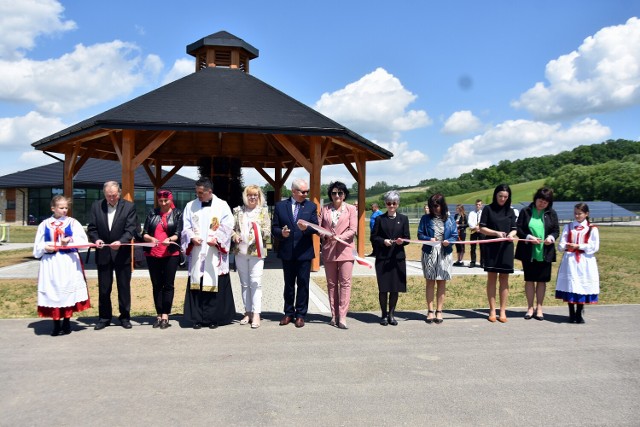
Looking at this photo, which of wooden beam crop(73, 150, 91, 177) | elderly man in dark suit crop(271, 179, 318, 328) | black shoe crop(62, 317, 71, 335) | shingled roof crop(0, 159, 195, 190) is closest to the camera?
black shoe crop(62, 317, 71, 335)

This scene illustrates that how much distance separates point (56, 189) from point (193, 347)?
1463 inches

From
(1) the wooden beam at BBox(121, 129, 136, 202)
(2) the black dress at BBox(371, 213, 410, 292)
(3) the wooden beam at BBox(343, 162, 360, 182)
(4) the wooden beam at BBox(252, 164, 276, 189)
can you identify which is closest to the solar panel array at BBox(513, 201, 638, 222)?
(4) the wooden beam at BBox(252, 164, 276, 189)

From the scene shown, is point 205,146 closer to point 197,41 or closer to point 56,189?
point 197,41

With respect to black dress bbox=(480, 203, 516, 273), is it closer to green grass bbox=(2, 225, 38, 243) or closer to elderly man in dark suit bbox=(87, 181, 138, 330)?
elderly man in dark suit bbox=(87, 181, 138, 330)

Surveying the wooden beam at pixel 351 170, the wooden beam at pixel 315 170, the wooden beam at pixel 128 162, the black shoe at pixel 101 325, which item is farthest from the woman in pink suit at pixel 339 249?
the wooden beam at pixel 351 170

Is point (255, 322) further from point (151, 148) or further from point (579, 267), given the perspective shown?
point (151, 148)

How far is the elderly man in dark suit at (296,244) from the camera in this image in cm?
634

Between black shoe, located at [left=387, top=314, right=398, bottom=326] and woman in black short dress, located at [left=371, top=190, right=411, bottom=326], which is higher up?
woman in black short dress, located at [left=371, top=190, right=411, bottom=326]

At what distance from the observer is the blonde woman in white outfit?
6.20 metres

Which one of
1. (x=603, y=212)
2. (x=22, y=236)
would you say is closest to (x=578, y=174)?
(x=603, y=212)

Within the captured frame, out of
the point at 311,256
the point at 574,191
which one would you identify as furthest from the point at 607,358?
the point at 574,191

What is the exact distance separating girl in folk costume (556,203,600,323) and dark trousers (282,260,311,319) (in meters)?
3.37

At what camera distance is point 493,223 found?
22.1ft

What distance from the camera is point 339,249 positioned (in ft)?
20.7
